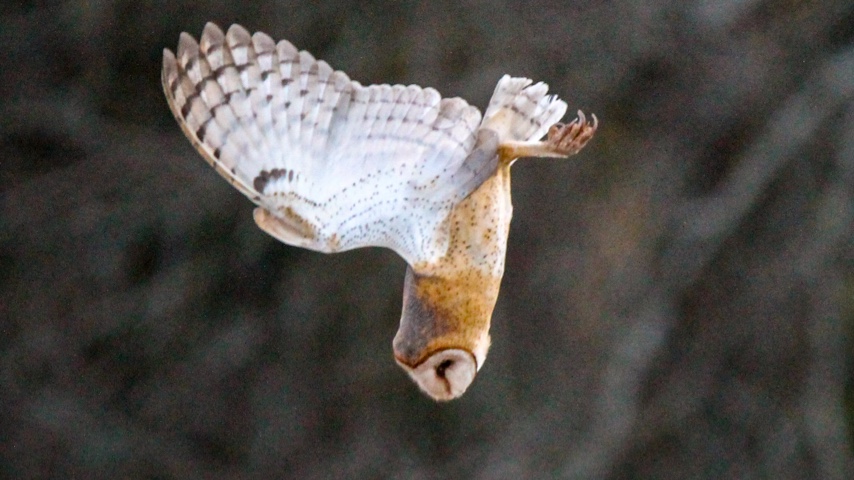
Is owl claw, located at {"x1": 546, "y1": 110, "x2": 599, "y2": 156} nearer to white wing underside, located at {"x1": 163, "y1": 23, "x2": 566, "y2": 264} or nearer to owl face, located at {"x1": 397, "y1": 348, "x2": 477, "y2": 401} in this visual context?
white wing underside, located at {"x1": 163, "y1": 23, "x2": 566, "y2": 264}

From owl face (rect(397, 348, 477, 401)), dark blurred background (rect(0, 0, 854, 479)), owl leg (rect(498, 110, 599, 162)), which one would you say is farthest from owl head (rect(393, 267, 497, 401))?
dark blurred background (rect(0, 0, 854, 479))

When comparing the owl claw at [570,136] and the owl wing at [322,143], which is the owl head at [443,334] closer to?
the owl wing at [322,143]

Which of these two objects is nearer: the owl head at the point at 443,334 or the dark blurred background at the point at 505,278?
the owl head at the point at 443,334

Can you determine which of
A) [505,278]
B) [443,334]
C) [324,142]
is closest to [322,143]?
[324,142]

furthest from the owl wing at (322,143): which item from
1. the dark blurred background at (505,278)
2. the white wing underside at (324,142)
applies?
the dark blurred background at (505,278)

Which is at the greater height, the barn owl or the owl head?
the barn owl

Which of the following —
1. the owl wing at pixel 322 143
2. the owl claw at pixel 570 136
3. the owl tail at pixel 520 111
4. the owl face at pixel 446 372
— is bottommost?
the owl face at pixel 446 372

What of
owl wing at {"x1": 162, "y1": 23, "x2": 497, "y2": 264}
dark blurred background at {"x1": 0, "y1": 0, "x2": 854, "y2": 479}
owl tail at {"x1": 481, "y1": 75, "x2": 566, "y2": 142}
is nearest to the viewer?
owl wing at {"x1": 162, "y1": 23, "x2": 497, "y2": 264}

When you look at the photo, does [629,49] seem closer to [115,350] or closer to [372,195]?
[372,195]
